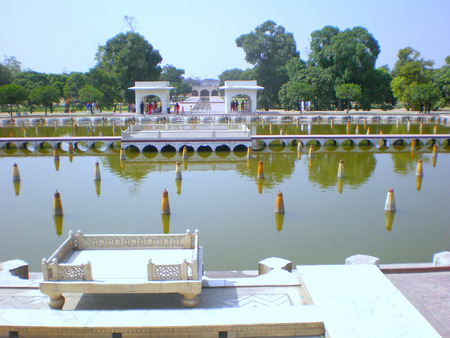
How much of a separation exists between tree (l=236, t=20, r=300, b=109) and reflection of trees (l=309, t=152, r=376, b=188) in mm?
36650

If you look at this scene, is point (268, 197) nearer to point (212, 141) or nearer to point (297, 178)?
point (297, 178)

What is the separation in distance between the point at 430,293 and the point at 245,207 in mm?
9771

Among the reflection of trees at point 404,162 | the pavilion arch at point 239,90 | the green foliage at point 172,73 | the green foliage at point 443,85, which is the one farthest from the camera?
the green foliage at point 172,73

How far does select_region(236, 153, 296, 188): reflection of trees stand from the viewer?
75.5ft

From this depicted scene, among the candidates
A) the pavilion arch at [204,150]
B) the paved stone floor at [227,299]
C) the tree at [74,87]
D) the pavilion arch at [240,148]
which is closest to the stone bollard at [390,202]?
the paved stone floor at [227,299]

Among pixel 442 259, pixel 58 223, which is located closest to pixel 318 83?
pixel 58 223

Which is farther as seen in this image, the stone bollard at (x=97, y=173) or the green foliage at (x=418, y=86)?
the green foliage at (x=418, y=86)

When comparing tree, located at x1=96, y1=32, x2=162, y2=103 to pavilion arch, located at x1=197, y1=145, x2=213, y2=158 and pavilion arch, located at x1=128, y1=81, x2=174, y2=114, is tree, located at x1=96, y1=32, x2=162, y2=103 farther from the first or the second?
pavilion arch, located at x1=197, y1=145, x2=213, y2=158

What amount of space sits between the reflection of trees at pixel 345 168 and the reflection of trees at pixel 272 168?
4.56 feet

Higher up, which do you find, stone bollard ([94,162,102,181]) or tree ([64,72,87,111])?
tree ([64,72,87,111])

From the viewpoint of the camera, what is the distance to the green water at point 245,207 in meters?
13.9

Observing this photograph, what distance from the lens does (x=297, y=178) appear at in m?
23.2

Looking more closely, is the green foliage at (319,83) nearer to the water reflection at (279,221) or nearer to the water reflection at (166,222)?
the water reflection at (279,221)

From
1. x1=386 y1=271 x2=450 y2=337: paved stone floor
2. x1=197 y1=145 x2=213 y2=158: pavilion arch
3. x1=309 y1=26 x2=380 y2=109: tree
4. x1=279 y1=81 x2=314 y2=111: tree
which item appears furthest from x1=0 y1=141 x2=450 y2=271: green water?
x1=309 y1=26 x2=380 y2=109: tree
